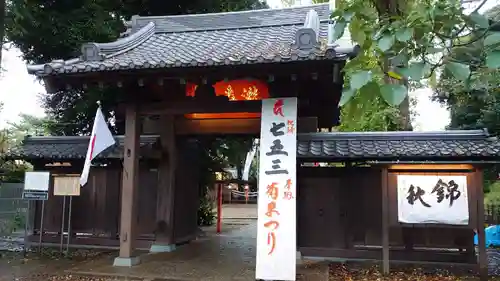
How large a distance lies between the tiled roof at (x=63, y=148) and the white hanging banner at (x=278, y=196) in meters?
4.32

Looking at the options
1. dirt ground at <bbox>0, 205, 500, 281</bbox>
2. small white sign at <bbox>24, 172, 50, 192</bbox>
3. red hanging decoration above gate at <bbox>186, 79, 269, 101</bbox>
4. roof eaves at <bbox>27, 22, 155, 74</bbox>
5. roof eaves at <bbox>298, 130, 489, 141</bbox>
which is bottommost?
dirt ground at <bbox>0, 205, 500, 281</bbox>

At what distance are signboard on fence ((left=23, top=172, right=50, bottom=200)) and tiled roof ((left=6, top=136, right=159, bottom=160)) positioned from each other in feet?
3.42

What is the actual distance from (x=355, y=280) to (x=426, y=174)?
264cm

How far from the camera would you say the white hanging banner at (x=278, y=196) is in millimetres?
7027

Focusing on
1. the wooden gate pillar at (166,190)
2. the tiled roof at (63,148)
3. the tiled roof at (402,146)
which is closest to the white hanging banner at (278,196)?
the tiled roof at (402,146)

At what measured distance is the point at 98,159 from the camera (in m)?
11.0

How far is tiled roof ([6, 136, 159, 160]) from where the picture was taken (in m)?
10.8

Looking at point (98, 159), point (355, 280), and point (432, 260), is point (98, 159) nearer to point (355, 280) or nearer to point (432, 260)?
point (355, 280)

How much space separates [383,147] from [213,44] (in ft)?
15.0

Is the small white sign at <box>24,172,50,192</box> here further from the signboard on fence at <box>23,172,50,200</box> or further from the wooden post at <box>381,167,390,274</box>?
the wooden post at <box>381,167,390,274</box>

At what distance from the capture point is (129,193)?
8445mm

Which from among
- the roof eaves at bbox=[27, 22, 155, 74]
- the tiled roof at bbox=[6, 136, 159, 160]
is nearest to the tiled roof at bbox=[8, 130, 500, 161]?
the tiled roof at bbox=[6, 136, 159, 160]

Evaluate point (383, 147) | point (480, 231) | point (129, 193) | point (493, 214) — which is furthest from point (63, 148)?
point (493, 214)

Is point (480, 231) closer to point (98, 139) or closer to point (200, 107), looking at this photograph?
point (200, 107)
